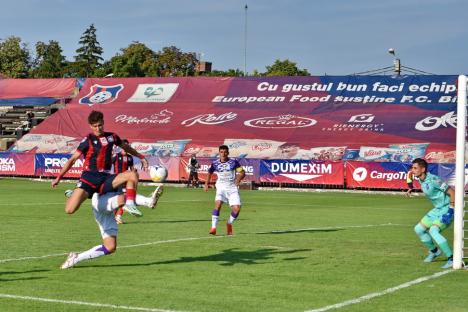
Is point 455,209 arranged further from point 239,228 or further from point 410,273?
point 239,228

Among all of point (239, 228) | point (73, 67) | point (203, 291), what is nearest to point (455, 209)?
point (203, 291)

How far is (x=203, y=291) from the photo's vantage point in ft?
33.7

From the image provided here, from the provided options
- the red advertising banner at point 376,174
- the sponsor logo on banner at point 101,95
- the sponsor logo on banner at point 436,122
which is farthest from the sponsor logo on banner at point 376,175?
the sponsor logo on banner at point 101,95

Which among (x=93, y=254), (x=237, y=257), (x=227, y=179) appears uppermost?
(x=227, y=179)

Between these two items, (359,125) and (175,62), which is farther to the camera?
(175,62)

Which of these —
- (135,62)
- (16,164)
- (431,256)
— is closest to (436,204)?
(431,256)

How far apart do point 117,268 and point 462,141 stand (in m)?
5.77

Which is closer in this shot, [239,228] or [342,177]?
[239,228]

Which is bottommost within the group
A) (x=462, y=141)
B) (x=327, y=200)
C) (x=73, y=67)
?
(x=327, y=200)

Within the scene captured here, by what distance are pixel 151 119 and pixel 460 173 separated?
4655cm

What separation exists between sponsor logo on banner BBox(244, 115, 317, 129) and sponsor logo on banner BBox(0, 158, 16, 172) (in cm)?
1564

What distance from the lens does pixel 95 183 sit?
11.9m

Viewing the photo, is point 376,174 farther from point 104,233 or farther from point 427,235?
point 104,233

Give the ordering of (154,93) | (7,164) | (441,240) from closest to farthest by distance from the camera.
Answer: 1. (441,240)
2. (7,164)
3. (154,93)
